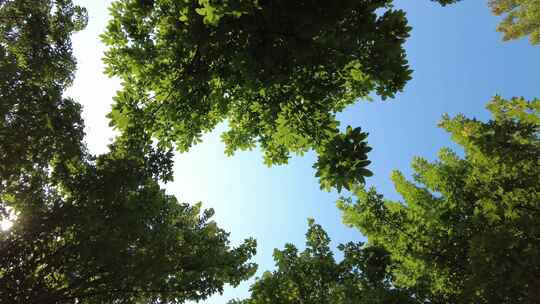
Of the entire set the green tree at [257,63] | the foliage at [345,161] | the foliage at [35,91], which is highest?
the foliage at [35,91]

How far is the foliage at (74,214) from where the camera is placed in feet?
33.5

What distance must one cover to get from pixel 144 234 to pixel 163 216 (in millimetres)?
1552

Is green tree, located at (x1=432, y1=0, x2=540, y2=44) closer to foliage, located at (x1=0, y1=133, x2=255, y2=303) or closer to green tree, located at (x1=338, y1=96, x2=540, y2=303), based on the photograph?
green tree, located at (x1=338, y1=96, x2=540, y2=303)

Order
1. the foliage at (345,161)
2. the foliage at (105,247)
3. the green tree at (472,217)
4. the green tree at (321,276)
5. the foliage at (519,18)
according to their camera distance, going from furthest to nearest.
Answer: the foliage at (519,18), the green tree at (321,276), the foliage at (105,247), the green tree at (472,217), the foliage at (345,161)

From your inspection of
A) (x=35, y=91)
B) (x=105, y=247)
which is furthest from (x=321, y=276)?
(x=35, y=91)

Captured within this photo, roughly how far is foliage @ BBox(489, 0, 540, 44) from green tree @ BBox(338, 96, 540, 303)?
45.3ft

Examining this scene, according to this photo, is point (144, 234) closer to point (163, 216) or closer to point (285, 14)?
point (163, 216)

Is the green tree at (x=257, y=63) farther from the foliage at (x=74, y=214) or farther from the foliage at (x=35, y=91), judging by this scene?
the foliage at (x=35, y=91)

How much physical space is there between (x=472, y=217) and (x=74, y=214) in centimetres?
1208

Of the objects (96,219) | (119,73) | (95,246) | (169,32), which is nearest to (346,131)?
(169,32)

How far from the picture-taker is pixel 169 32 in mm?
7129

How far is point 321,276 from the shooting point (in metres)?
13.2

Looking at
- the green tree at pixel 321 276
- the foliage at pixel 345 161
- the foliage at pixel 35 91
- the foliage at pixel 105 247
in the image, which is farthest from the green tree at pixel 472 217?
the foliage at pixel 35 91

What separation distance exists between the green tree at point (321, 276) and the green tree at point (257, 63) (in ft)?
20.5
